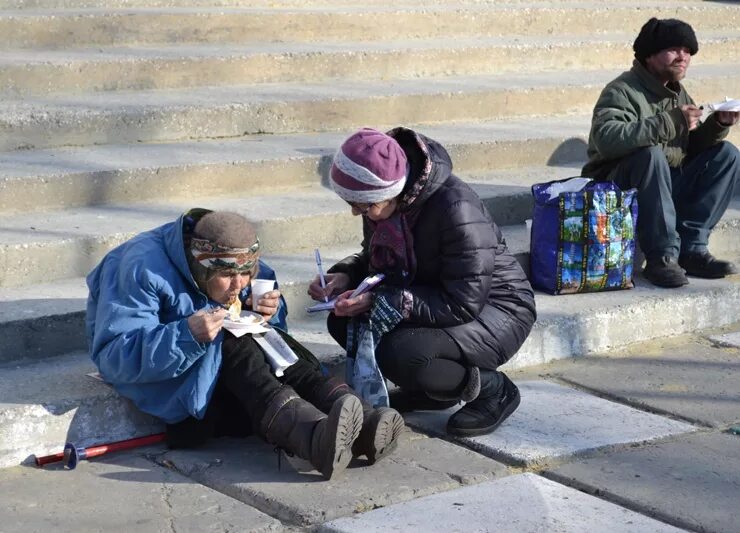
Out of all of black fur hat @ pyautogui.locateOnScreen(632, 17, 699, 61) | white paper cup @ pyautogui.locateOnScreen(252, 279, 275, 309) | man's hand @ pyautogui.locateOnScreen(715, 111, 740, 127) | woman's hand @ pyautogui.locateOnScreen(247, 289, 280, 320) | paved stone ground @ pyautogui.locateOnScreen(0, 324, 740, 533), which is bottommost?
paved stone ground @ pyautogui.locateOnScreen(0, 324, 740, 533)

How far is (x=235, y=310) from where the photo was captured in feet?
13.8

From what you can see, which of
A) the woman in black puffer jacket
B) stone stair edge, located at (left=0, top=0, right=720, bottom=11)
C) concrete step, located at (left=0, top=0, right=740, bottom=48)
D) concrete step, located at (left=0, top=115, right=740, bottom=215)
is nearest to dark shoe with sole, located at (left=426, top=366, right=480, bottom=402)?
the woman in black puffer jacket

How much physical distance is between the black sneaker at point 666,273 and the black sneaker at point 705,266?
0.24 m

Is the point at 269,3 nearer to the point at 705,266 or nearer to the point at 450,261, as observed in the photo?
the point at 705,266

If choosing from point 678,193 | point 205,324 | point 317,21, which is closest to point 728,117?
point 678,193

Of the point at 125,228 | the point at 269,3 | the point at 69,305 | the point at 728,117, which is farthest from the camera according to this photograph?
the point at 269,3

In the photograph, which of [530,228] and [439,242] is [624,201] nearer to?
[530,228]

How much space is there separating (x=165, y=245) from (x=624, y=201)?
238 centimetres

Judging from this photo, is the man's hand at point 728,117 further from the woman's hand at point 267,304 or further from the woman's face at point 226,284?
the woman's face at point 226,284

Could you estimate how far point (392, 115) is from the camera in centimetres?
689

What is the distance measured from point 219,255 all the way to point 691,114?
282 cm

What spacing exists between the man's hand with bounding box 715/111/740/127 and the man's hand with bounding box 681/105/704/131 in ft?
0.47

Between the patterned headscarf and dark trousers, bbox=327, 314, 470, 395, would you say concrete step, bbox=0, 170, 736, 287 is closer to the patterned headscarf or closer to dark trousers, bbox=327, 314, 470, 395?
the patterned headscarf

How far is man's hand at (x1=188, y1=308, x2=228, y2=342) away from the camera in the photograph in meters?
3.90
